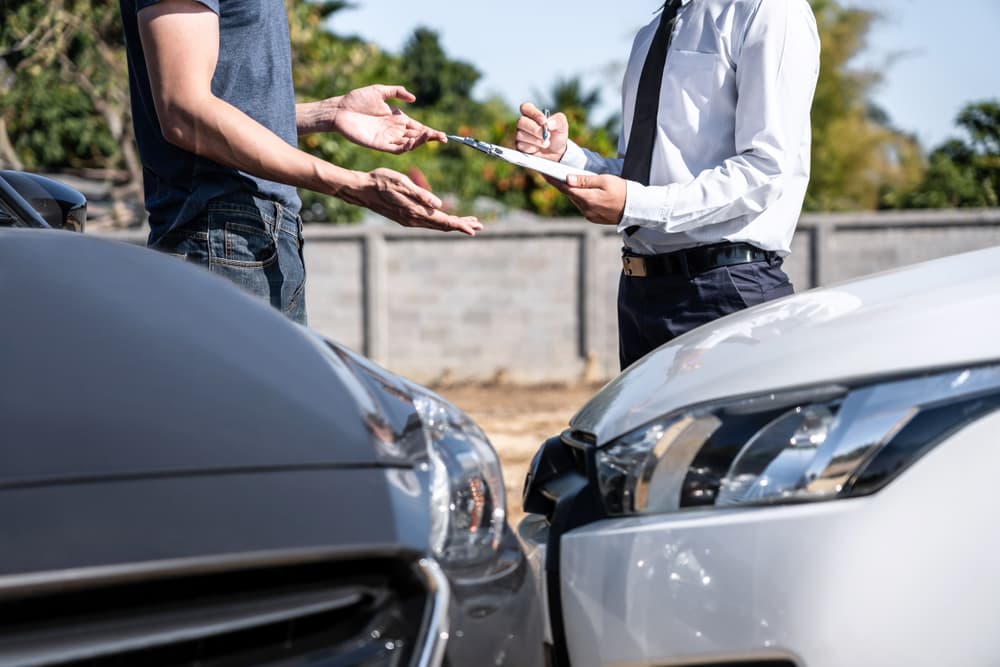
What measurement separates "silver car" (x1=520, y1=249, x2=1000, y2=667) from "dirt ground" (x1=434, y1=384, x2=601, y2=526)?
3438 millimetres

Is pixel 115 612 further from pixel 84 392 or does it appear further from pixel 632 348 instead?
pixel 632 348

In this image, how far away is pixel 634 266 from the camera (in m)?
2.65

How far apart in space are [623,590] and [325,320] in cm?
954

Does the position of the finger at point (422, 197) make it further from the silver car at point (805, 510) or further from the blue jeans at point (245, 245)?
the silver car at point (805, 510)

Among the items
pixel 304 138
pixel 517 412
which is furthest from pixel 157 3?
pixel 304 138

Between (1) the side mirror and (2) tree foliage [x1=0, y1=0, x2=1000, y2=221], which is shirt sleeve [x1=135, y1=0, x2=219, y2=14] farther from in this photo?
(2) tree foliage [x1=0, y1=0, x2=1000, y2=221]

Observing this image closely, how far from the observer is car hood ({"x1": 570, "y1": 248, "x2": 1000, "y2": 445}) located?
4.72 ft

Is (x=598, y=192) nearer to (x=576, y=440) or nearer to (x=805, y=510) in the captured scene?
(x=576, y=440)

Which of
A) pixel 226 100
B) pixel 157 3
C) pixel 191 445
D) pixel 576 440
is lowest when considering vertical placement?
pixel 576 440

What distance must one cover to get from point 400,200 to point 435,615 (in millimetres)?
1045

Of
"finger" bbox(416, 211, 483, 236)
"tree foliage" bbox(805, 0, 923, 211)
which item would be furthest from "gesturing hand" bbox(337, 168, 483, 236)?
"tree foliage" bbox(805, 0, 923, 211)

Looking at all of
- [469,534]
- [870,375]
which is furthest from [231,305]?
[870,375]

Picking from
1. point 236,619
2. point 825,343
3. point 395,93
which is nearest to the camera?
point 236,619

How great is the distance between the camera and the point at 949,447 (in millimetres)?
1340
